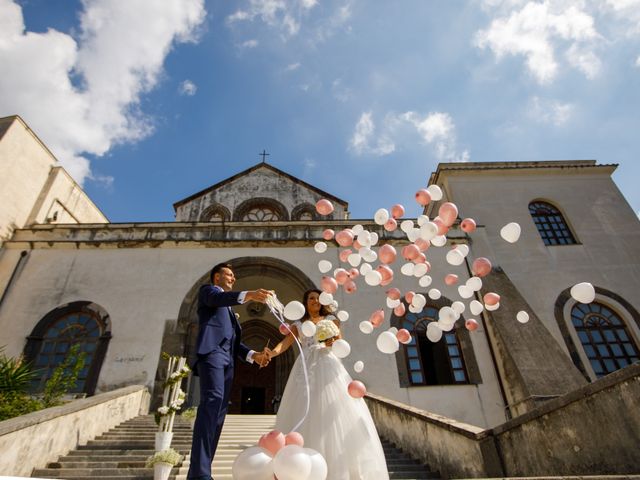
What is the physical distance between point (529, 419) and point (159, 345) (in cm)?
883

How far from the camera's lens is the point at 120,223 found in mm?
11672

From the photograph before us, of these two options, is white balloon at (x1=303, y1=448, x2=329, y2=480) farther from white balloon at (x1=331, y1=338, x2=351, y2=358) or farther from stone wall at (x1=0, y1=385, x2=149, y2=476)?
stone wall at (x1=0, y1=385, x2=149, y2=476)

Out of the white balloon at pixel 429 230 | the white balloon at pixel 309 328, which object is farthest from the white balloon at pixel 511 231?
the white balloon at pixel 309 328

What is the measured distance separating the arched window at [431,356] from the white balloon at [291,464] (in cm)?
794

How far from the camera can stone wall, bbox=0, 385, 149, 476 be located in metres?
4.41

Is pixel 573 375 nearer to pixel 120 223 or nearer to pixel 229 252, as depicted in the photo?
pixel 229 252

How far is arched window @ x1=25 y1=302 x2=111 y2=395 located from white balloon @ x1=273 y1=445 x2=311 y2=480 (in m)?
9.10

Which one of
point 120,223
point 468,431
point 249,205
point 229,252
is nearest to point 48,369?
point 120,223

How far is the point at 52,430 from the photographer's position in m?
5.19

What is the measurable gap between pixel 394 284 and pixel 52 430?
8398 mm

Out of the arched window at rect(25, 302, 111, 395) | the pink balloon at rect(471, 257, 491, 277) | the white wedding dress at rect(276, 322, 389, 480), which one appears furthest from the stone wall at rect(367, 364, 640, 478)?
the arched window at rect(25, 302, 111, 395)

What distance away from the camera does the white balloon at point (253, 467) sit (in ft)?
7.36

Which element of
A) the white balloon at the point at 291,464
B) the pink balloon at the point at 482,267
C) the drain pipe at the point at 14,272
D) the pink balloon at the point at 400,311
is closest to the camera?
the white balloon at the point at 291,464

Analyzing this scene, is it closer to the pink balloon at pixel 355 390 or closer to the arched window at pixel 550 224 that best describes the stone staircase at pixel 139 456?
the pink balloon at pixel 355 390
